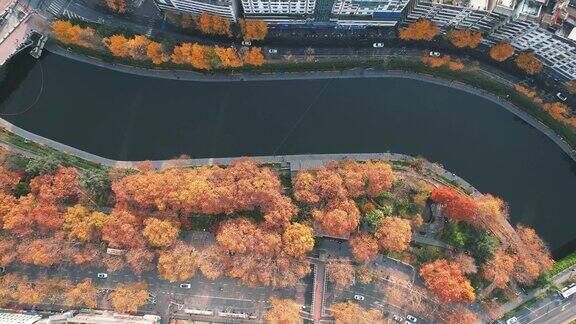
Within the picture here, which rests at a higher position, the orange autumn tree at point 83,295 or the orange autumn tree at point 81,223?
the orange autumn tree at point 81,223

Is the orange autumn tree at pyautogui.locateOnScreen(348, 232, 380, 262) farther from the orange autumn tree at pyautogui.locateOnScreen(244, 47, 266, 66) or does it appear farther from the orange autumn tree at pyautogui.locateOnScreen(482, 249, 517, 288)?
the orange autumn tree at pyautogui.locateOnScreen(244, 47, 266, 66)

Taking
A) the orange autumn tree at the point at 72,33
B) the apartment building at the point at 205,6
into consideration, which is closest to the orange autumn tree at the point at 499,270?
the apartment building at the point at 205,6

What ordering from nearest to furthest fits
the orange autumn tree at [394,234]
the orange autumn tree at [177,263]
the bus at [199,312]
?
the orange autumn tree at [177,263] < the orange autumn tree at [394,234] < the bus at [199,312]

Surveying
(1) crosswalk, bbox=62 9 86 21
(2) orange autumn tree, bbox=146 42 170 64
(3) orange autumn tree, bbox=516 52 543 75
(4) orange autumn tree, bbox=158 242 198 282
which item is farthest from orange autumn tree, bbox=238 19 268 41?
(3) orange autumn tree, bbox=516 52 543 75

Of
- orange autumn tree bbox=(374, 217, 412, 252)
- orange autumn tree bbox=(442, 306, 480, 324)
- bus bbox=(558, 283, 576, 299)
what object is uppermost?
orange autumn tree bbox=(374, 217, 412, 252)

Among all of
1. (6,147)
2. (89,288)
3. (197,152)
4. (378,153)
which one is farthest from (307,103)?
(6,147)

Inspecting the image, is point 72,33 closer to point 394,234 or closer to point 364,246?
point 364,246

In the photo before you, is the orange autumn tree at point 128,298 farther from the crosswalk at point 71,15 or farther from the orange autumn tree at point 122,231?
the crosswalk at point 71,15
